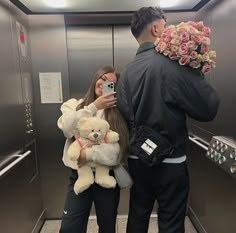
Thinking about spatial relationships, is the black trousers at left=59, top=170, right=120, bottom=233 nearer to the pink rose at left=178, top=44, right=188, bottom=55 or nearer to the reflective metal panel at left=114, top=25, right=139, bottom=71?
the pink rose at left=178, top=44, right=188, bottom=55

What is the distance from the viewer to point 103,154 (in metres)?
1.41

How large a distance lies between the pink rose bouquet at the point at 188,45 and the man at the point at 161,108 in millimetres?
39

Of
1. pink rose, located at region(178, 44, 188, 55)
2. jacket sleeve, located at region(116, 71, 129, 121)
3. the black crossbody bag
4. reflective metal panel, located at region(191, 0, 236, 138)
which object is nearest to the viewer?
pink rose, located at region(178, 44, 188, 55)

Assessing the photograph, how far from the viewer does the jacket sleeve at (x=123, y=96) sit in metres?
1.37

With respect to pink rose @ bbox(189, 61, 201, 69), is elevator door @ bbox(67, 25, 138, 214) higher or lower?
higher

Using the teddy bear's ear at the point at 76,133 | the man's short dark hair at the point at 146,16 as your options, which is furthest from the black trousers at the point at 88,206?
the man's short dark hair at the point at 146,16

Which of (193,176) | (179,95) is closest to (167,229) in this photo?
(179,95)

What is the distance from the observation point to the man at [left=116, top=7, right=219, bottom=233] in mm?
1187

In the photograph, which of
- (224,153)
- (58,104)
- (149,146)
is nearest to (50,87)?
(58,104)

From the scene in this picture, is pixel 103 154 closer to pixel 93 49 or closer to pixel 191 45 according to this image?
pixel 191 45

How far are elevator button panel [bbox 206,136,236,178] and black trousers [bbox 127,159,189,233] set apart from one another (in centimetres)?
26

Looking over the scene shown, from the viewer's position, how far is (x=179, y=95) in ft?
3.88

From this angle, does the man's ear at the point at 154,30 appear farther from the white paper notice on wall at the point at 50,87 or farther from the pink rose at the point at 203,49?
the white paper notice on wall at the point at 50,87

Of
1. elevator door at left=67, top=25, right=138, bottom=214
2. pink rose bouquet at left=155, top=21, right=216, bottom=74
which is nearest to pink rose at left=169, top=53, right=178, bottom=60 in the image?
pink rose bouquet at left=155, top=21, right=216, bottom=74
